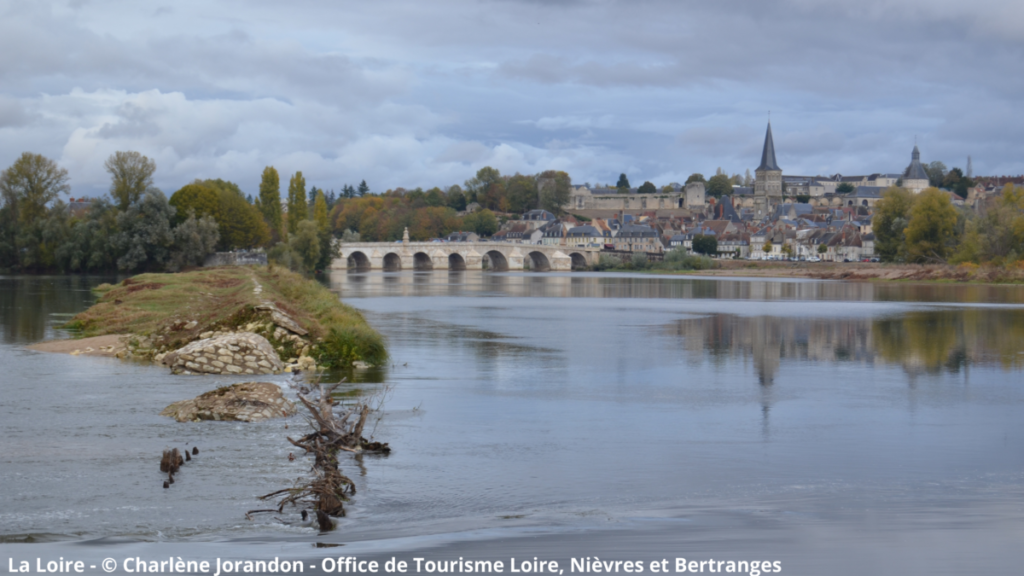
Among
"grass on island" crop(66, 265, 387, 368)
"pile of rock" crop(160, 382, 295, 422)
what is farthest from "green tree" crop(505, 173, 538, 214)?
"pile of rock" crop(160, 382, 295, 422)

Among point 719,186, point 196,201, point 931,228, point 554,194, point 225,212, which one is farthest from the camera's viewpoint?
point 719,186

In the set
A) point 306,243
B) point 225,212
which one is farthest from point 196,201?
point 306,243

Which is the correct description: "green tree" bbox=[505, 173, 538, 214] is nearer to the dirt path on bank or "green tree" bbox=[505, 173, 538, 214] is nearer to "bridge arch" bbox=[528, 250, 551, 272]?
"bridge arch" bbox=[528, 250, 551, 272]

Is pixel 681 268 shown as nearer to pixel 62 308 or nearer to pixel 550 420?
pixel 62 308

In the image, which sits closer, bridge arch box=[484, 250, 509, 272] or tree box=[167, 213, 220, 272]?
tree box=[167, 213, 220, 272]

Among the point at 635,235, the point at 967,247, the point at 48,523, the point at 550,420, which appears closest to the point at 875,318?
the point at 550,420

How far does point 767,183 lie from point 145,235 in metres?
120

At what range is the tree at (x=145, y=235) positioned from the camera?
55750 mm

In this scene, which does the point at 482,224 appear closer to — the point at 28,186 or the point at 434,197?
the point at 434,197

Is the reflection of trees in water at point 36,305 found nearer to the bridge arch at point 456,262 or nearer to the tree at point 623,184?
the bridge arch at point 456,262

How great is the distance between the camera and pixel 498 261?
340 feet

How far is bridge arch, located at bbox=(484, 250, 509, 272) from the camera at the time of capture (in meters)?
101

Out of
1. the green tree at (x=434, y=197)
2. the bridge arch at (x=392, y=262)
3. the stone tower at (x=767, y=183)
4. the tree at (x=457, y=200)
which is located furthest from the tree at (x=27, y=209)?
the stone tower at (x=767, y=183)

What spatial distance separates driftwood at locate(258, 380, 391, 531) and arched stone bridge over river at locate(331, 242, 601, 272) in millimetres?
84854
